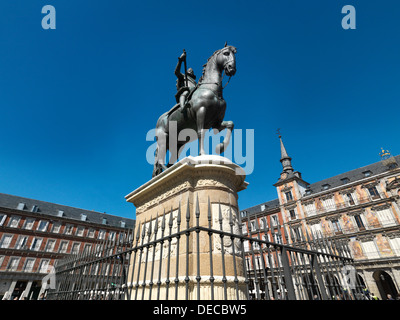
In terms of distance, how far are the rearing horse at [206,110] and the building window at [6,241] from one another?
3577cm

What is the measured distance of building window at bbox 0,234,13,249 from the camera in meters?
27.9

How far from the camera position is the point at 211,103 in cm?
452

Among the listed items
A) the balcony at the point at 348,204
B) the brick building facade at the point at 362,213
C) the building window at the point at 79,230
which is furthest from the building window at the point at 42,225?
the balcony at the point at 348,204

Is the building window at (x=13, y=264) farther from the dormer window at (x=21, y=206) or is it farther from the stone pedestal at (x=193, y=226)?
the stone pedestal at (x=193, y=226)

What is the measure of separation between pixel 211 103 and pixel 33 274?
3681 cm

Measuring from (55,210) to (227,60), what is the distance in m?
42.4

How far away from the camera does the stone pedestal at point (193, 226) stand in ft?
9.32

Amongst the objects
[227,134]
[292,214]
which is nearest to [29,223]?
[227,134]

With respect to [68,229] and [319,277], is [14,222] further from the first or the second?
[319,277]

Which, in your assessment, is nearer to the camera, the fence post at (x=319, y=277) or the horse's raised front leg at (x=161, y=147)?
the fence post at (x=319, y=277)

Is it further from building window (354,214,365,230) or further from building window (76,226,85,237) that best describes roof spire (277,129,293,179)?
building window (76,226,85,237)
